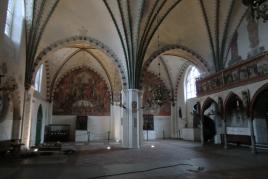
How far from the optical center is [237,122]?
1436cm

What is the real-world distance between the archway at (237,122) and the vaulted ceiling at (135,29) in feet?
10.4

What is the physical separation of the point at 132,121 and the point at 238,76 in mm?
7004

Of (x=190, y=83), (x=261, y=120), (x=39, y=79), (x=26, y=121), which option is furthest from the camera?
(x=190, y=83)

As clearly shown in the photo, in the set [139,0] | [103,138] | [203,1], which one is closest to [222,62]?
[203,1]

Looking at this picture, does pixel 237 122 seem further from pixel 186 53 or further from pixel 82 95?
pixel 82 95

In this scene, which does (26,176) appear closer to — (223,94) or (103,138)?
(223,94)

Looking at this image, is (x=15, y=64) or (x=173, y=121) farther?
(x=173, y=121)

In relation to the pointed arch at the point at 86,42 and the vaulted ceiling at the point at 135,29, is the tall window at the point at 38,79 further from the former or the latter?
the pointed arch at the point at 86,42

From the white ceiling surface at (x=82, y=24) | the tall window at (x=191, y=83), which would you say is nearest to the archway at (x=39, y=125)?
the white ceiling surface at (x=82, y=24)

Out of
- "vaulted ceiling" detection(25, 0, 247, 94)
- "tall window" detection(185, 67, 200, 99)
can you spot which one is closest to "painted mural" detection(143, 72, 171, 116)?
"tall window" detection(185, 67, 200, 99)

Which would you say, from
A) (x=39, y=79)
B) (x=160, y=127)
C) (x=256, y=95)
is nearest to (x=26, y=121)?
(x=39, y=79)

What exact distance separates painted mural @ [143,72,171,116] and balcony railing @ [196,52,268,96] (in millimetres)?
7883

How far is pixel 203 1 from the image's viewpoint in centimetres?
1371

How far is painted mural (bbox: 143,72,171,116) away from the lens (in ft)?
74.9
